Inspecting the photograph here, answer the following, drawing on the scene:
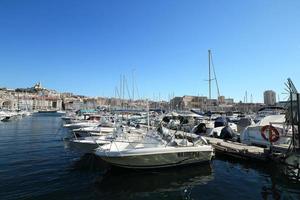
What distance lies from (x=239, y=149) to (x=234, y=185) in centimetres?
597

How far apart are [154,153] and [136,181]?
1611 millimetres

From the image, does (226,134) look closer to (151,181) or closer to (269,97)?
(151,181)

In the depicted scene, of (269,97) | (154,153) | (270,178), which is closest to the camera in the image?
(154,153)

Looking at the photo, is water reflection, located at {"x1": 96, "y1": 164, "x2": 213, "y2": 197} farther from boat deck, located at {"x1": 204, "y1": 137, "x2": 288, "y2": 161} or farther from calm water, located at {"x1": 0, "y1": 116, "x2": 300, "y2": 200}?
boat deck, located at {"x1": 204, "y1": 137, "x2": 288, "y2": 161}

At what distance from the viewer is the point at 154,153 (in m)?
11.5

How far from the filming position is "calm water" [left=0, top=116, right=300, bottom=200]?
9.33 meters

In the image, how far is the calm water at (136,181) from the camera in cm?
933

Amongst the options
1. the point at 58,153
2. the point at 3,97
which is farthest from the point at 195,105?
the point at 58,153

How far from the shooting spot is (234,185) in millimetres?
10578

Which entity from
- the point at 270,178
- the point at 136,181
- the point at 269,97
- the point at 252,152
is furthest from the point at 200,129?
the point at 269,97

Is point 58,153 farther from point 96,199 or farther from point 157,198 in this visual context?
point 157,198

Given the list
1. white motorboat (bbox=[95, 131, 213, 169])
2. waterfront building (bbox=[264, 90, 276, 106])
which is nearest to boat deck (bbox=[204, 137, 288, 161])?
white motorboat (bbox=[95, 131, 213, 169])

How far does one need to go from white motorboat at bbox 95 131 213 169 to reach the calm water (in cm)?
49

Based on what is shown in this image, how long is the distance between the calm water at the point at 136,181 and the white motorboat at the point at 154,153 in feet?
1.61
